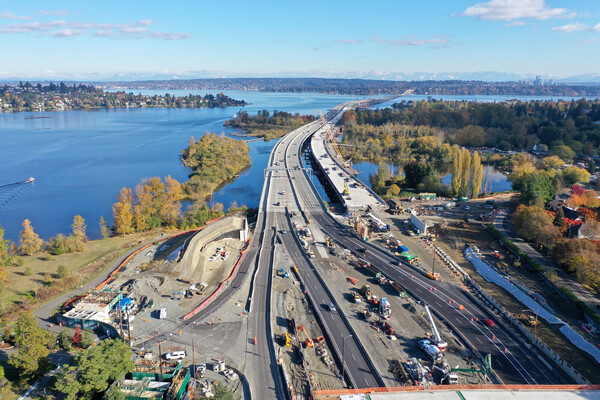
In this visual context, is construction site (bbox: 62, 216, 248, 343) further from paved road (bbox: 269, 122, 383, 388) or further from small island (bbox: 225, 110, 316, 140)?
small island (bbox: 225, 110, 316, 140)

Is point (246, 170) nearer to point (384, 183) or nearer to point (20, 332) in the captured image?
point (384, 183)

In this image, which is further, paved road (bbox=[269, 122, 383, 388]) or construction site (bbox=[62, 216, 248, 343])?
construction site (bbox=[62, 216, 248, 343])

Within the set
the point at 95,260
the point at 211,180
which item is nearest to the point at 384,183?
the point at 211,180

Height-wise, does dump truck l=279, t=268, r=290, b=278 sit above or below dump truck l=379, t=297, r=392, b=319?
above

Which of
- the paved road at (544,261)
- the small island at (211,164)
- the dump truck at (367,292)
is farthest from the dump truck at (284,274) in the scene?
the small island at (211,164)

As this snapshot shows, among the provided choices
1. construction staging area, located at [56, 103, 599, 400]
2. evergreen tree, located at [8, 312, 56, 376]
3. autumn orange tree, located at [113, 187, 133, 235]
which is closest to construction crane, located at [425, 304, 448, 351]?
construction staging area, located at [56, 103, 599, 400]

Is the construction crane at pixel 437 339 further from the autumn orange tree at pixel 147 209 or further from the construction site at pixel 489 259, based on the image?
the autumn orange tree at pixel 147 209
